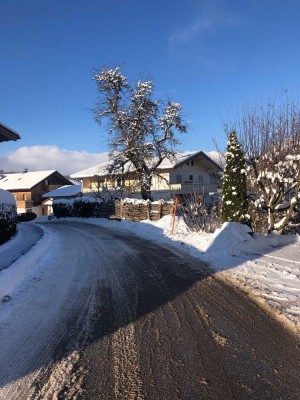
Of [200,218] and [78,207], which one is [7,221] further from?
[78,207]

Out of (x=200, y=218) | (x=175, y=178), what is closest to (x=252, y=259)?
(x=200, y=218)

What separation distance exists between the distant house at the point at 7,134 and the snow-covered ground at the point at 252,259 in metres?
3.51

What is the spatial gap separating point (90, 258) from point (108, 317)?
17.1ft

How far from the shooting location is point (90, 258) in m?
10.4

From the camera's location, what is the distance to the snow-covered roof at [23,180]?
5943 cm

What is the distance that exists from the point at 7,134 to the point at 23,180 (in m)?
53.1

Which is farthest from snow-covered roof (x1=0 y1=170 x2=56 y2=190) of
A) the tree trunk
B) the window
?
the tree trunk

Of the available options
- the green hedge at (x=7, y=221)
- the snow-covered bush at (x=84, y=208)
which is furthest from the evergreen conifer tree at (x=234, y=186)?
the snow-covered bush at (x=84, y=208)

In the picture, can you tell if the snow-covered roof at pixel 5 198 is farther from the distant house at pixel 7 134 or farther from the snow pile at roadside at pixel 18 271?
the snow pile at roadside at pixel 18 271

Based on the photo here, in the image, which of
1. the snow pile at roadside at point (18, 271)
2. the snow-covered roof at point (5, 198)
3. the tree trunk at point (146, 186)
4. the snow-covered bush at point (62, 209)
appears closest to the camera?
the snow pile at roadside at point (18, 271)

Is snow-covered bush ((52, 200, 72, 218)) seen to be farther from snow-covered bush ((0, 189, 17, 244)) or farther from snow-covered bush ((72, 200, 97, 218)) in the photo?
snow-covered bush ((0, 189, 17, 244))

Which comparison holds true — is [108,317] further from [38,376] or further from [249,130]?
[249,130]

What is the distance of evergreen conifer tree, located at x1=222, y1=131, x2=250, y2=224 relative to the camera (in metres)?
13.1

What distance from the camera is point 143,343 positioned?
4.33m
